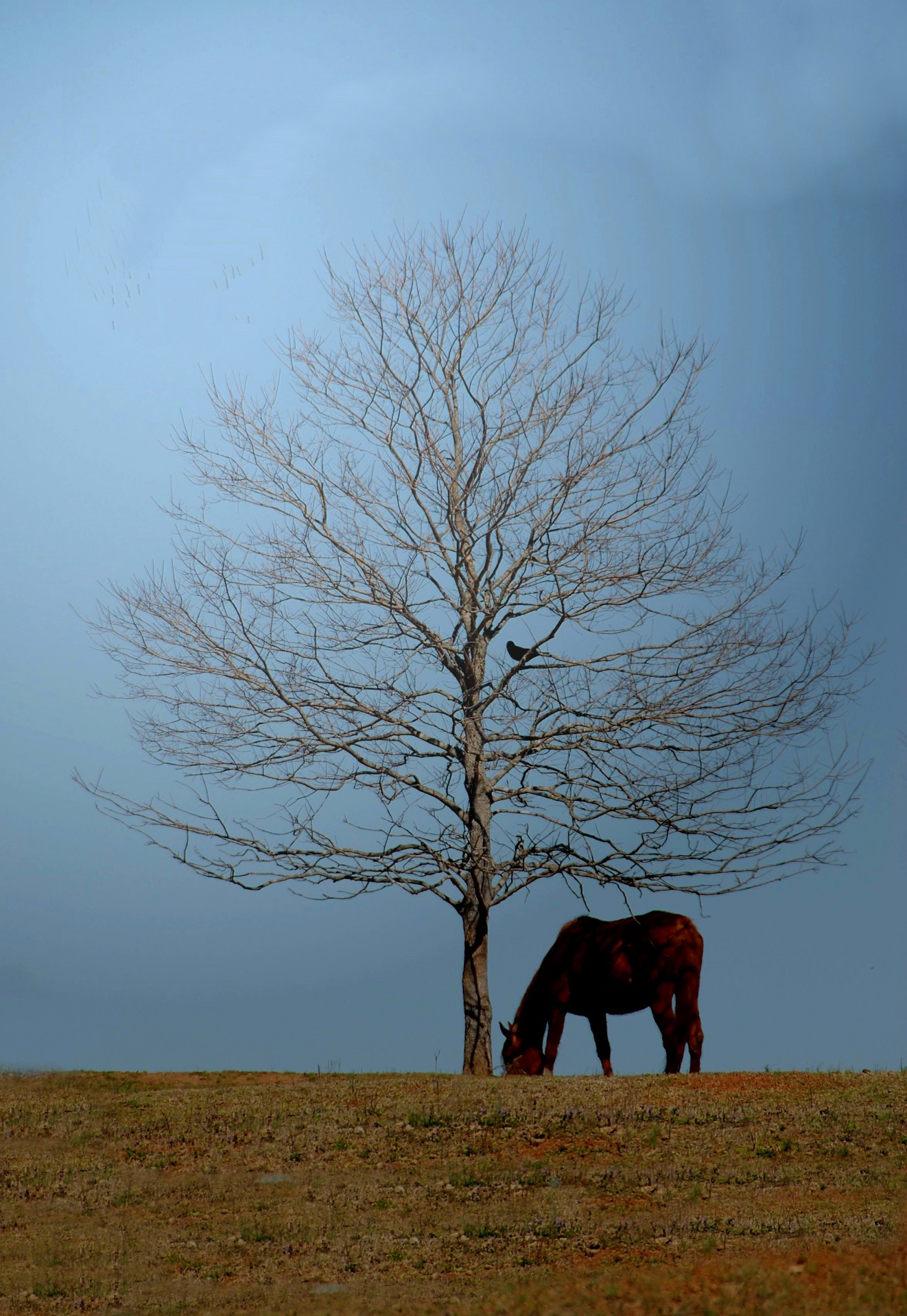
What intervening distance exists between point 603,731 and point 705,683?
1.52m

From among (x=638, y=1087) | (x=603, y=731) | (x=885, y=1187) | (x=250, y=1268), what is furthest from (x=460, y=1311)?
(x=603, y=731)

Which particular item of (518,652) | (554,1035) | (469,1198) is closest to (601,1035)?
(554,1035)

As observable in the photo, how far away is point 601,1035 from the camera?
16.9m

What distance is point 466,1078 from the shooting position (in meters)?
14.7

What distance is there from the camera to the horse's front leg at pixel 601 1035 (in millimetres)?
16844

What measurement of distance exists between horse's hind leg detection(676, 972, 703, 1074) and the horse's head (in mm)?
2005

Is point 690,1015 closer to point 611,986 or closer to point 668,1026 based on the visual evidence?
point 668,1026

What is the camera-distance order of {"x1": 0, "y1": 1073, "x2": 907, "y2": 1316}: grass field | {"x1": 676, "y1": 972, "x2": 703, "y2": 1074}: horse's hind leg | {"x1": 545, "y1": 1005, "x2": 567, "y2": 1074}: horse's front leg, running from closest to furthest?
{"x1": 0, "y1": 1073, "x2": 907, "y2": 1316}: grass field, {"x1": 676, "y1": 972, "x2": 703, "y2": 1074}: horse's hind leg, {"x1": 545, "y1": 1005, "x2": 567, "y2": 1074}: horse's front leg

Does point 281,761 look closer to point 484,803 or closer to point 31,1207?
point 484,803

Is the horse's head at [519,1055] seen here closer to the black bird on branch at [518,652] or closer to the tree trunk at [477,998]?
the tree trunk at [477,998]

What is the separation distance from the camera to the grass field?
27.0 ft

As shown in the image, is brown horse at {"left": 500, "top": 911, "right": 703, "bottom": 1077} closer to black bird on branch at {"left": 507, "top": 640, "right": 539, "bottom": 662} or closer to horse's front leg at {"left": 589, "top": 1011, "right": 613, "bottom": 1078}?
horse's front leg at {"left": 589, "top": 1011, "right": 613, "bottom": 1078}

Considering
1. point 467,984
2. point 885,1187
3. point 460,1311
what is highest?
point 467,984

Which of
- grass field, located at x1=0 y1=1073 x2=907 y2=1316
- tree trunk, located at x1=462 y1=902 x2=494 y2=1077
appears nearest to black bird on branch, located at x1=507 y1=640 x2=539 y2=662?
tree trunk, located at x1=462 y1=902 x2=494 y2=1077
